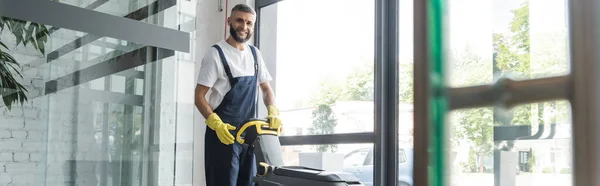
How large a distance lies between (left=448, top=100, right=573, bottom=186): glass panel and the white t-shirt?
2638 mm

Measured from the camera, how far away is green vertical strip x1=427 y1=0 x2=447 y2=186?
0.40 m

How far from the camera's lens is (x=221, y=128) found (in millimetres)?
2857

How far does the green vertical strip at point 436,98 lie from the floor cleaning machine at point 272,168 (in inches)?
71.6

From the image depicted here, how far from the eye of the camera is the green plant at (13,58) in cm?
209

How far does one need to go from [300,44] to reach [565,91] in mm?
3872

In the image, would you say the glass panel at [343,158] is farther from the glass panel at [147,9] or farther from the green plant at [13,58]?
the green plant at [13,58]

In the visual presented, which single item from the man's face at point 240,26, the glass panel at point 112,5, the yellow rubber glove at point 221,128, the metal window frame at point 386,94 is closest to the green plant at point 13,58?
the glass panel at point 112,5

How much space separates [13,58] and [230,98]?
1.15 m

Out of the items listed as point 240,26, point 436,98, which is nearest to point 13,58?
point 240,26

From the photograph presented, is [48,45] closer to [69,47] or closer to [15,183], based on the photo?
[69,47]

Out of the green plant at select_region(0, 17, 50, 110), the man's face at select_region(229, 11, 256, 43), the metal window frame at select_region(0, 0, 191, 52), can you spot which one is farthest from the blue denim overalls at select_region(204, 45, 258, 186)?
the green plant at select_region(0, 17, 50, 110)

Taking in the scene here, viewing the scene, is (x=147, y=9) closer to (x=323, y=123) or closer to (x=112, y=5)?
(x=112, y=5)

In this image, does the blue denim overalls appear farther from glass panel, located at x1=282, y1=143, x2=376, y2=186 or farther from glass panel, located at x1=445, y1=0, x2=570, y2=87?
glass panel, located at x1=445, y1=0, x2=570, y2=87

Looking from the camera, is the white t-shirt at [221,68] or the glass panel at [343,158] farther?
the glass panel at [343,158]
